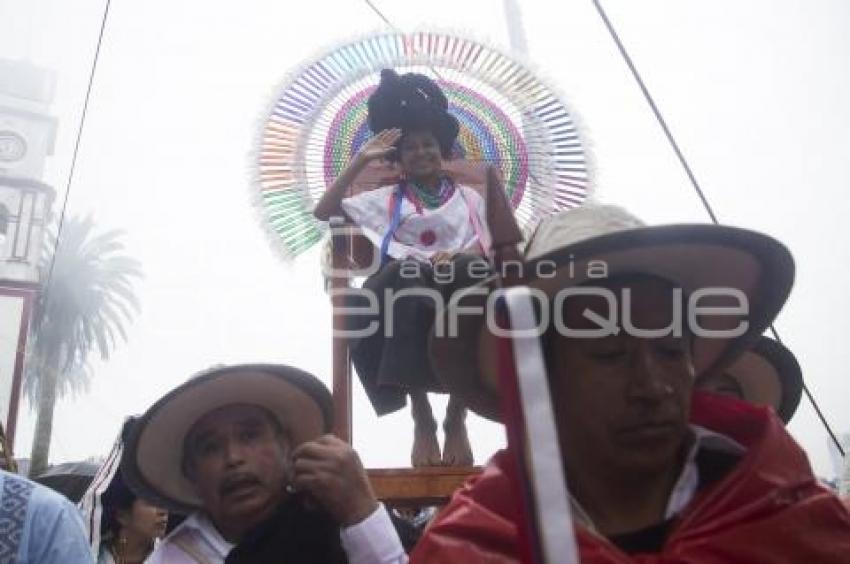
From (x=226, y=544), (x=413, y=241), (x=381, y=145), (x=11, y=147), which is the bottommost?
(x=226, y=544)

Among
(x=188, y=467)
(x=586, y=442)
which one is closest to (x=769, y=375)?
(x=586, y=442)

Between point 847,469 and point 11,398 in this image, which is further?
point 11,398

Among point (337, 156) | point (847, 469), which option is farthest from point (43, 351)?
point (847, 469)

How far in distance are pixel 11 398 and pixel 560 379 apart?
18.4 m

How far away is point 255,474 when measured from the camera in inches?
75.6

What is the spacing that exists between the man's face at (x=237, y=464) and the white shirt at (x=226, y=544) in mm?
42

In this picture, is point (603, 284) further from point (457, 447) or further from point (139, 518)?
point (139, 518)

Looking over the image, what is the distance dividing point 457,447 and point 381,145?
1.26 m

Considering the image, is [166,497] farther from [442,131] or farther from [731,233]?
[442,131]

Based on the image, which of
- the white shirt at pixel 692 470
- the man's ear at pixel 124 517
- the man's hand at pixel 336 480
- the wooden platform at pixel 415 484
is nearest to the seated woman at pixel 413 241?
the wooden platform at pixel 415 484

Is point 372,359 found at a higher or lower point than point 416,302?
lower

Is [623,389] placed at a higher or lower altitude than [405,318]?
lower

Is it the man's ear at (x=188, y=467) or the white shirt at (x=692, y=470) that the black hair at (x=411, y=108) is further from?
the white shirt at (x=692, y=470)

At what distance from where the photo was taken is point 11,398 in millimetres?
16812
